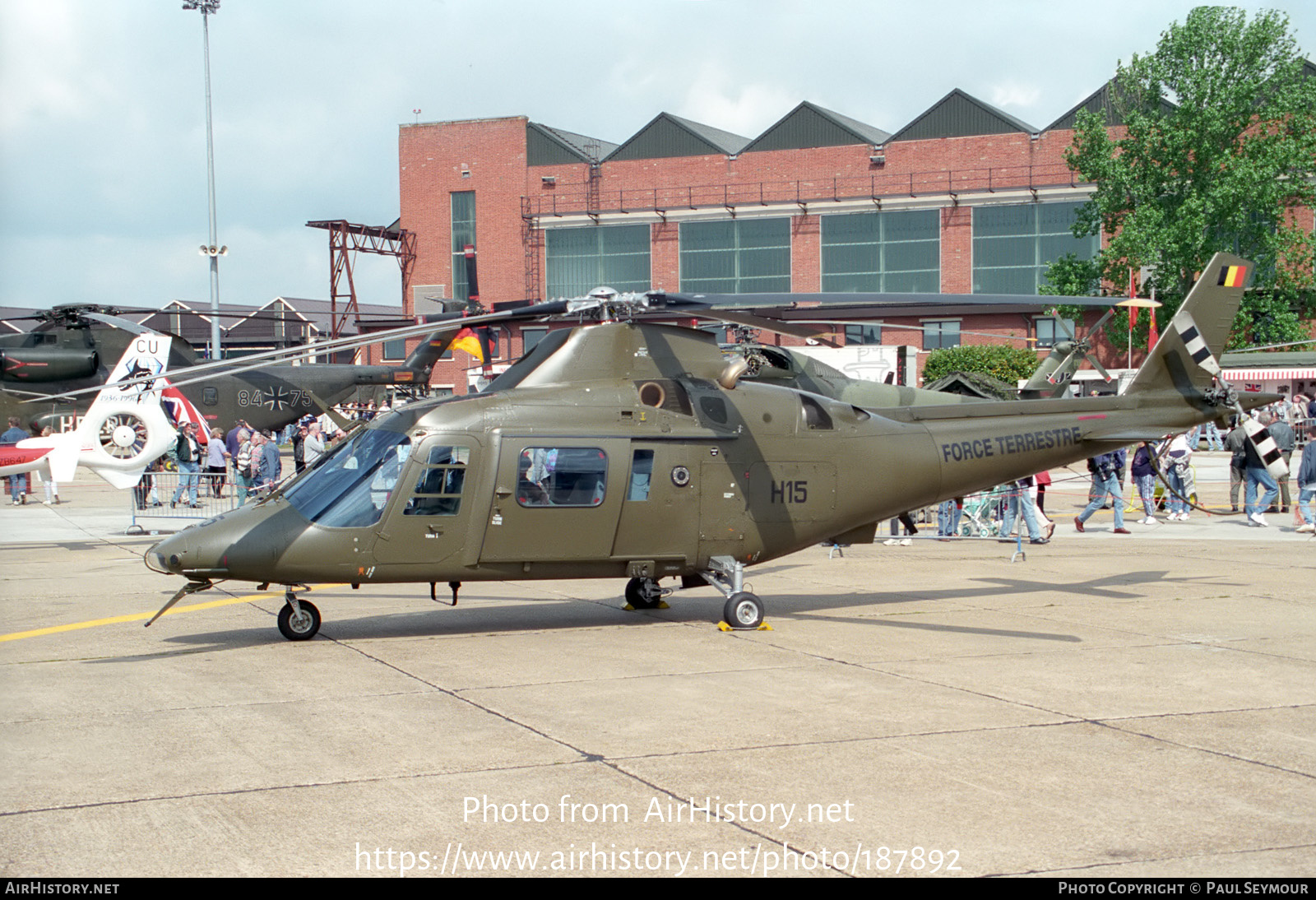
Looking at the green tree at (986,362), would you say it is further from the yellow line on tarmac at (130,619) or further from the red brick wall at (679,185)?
the yellow line on tarmac at (130,619)

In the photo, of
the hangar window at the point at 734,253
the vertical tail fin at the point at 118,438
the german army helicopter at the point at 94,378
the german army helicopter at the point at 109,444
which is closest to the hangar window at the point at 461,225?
the hangar window at the point at 734,253

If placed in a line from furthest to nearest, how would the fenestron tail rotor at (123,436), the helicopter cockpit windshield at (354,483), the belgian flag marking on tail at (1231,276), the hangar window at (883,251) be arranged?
1. the hangar window at (883,251)
2. the fenestron tail rotor at (123,436)
3. the belgian flag marking on tail at (1231,276)
4. the helicopter cockpit windshield at (354,483)

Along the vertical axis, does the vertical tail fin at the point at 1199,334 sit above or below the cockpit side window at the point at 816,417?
above

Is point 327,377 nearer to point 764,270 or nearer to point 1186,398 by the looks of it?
point 1186,398

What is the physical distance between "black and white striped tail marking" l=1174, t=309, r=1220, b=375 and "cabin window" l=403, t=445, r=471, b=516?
8.12 meters

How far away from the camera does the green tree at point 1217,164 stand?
2029 inches

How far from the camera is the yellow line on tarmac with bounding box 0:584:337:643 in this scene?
11117 mm

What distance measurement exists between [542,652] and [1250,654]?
19.0 ft

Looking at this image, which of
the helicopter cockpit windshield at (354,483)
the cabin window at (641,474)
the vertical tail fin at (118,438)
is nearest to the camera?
the helicopter cockpit windshield at (354,483)

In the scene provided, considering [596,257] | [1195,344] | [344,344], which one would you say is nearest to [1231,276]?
[1195,344]

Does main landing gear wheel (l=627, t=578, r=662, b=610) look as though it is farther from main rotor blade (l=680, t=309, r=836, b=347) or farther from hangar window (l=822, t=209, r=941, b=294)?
hangar window (l=822, t=209, r=941, b=294)

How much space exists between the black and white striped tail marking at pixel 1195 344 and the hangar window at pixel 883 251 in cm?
4953
